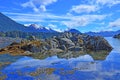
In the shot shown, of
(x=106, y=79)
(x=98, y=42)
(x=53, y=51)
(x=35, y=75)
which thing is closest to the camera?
(x=106, y=79)

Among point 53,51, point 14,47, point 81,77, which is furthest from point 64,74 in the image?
point 14,47

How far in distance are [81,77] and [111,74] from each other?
6547 millimetres

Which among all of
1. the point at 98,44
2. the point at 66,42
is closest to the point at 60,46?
the point at 66,42

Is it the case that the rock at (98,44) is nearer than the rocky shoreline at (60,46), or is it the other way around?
the rocky shoreline at (60,46)

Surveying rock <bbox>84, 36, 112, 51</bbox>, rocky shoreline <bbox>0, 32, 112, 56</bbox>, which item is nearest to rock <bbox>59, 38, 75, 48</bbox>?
rocky shoreline <bbox>0, 32, 112, 56</bbox>

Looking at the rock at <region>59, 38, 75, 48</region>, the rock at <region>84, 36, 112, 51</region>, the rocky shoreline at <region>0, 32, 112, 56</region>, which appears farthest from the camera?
the rock at <region>59, 38, 75, 48</region>

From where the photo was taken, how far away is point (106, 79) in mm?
47875

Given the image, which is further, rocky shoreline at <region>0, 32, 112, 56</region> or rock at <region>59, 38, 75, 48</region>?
rock at <region>59, 38, 75, 48</region>

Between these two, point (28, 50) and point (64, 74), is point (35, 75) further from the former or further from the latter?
point (28, 50)

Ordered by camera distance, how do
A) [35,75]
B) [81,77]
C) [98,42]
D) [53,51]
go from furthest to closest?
[98,42] → [53,51] → [35,75] → [81,77]

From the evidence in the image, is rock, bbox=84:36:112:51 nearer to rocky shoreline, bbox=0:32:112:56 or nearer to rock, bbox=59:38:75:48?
rocky shoreline, bbox=0:32:112:56

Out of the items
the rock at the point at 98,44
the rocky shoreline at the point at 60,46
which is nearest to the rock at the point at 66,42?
the rocky shoreline at the point at 60,46

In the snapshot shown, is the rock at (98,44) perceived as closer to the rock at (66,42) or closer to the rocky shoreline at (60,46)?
the rocky shoreline at (60,46)

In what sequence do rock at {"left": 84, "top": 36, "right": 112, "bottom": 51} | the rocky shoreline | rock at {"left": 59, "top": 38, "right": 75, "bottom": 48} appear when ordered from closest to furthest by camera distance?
the rocky shoreline, rock at {"left": 84, "top": 36, "right": 112, "bottom": 51}, rock at {"left": 59, "top": 38, "right": 75, "bottom": 48}
